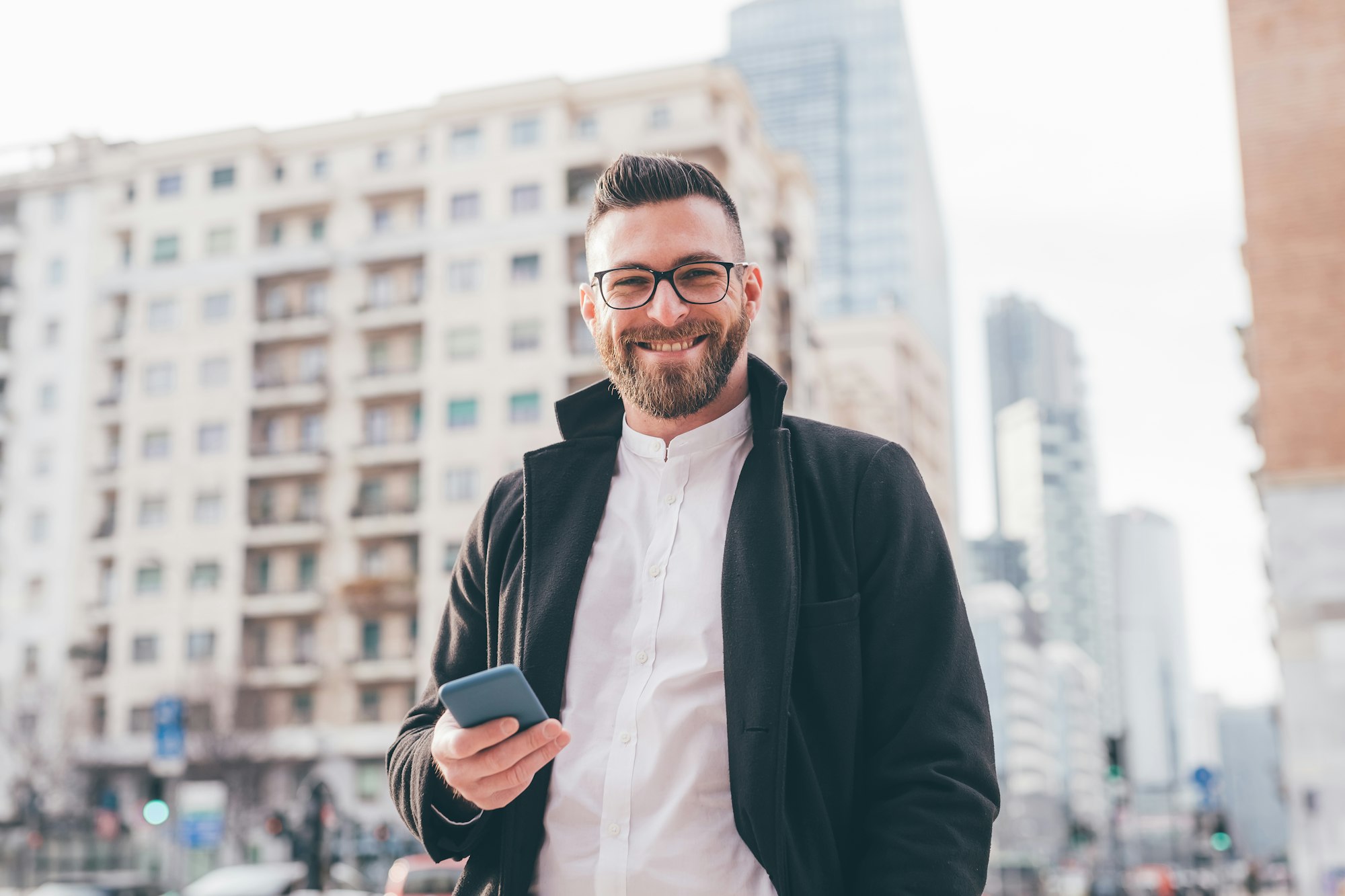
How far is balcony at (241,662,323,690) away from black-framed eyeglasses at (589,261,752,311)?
49.3 metres

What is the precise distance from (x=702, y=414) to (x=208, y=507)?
53.2 m

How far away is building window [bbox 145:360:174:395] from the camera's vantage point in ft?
177

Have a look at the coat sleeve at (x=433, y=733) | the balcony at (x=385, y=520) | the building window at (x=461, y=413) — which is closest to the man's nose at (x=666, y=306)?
the coat sleeve at (x=433, y=733)

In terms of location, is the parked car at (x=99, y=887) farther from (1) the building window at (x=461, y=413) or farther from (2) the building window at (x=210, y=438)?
(2) the building window at (x=210, y=438)

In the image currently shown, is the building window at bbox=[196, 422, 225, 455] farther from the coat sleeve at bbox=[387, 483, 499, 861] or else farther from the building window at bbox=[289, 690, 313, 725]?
the coat sleeve at bbox=[387, 483, 499, 861]

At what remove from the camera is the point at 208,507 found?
5228 cm

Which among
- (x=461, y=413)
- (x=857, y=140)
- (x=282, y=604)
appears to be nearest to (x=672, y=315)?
(x=461, y=413)

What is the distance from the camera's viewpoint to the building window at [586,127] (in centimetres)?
5169

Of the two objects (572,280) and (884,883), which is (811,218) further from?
(884,883)

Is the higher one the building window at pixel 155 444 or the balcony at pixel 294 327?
the balcony at pixel 294 327

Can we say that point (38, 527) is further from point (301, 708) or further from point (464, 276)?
point (464, 276)

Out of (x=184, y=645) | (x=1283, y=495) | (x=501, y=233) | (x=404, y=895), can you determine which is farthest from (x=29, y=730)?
(x=1283, y=495)

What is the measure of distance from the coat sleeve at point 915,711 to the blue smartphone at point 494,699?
23.5 inches

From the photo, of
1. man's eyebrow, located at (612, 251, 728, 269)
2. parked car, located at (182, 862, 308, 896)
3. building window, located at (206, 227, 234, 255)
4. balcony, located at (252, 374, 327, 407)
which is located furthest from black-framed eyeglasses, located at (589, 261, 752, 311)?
building window, located at (206, 227, 234, 255)
